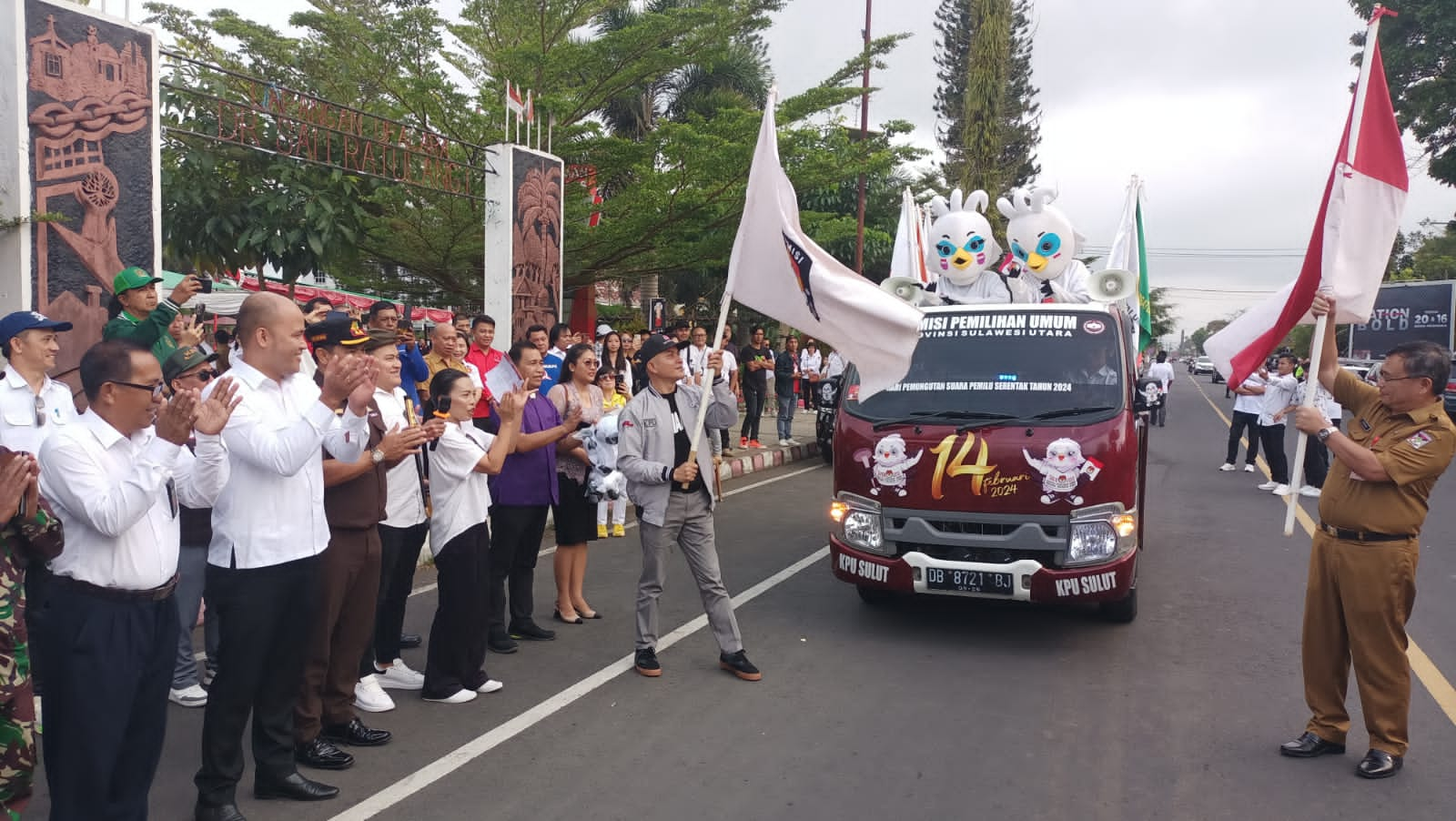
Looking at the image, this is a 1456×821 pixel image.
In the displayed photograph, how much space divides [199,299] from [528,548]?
14.3 metres

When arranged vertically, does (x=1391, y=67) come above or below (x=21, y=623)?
above

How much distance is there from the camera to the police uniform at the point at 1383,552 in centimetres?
414

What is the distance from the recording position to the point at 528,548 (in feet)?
19.8

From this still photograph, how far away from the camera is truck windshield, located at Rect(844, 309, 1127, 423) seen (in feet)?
19.5

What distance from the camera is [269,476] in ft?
11.8

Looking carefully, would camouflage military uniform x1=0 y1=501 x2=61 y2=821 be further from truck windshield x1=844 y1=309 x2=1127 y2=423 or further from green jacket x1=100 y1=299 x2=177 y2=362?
truck windshield x1=844 y1=309 x2=1127 y2=423

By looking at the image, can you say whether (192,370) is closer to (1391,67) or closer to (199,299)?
(199,299)

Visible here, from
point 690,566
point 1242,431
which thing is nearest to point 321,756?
point 690,566

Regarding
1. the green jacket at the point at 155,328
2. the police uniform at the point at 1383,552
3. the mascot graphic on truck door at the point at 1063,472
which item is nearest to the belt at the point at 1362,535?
the police uniform at the point at 1383,552

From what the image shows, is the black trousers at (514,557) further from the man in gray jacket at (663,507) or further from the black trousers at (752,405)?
the black trousers at (752,405)

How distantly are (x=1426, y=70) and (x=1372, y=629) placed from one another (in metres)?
34.4

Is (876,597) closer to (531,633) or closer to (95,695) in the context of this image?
(531,633)

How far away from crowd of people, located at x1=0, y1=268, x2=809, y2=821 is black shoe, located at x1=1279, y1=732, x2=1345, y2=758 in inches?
103

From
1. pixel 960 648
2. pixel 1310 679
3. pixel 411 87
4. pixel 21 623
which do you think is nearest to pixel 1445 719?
pixel 1310 679
